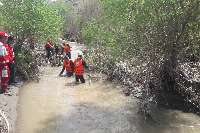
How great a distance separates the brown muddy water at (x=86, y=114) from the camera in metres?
14.0

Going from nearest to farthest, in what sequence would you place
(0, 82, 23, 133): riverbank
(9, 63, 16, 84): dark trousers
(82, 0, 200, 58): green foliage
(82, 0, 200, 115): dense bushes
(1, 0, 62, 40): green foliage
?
(0, 82, 23, 133): riverbank < (82, 0, 200, 58): green foliage < (82, 0, 200, 115): dense bushes < (9, 63, 16, 84): dark trousers < (1, 0, 62, 40): green foliage

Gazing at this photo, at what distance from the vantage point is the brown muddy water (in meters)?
14.0

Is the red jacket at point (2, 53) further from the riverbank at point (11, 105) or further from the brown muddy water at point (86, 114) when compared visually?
the brown muddy water at point (86, 114)

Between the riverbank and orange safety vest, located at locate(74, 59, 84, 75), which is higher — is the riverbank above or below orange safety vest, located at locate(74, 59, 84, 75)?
below

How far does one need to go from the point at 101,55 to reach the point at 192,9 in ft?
25.7

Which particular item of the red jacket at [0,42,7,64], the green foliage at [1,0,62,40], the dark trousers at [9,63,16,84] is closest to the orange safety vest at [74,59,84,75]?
the green foliage at [1,0,62,40]

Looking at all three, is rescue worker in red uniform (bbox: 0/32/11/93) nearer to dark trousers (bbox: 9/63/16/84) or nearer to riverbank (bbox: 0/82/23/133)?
riverbank (bbox: 0/82/23/133)

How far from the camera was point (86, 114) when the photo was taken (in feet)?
51.0

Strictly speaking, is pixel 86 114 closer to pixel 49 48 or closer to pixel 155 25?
pixel 155 25

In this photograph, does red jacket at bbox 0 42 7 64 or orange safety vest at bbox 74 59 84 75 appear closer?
red jacket at bbox 0 42 7 64

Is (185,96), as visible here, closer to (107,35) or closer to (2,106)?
(107,35)

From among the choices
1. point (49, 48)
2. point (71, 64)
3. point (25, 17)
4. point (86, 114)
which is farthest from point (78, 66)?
point (49, 48)

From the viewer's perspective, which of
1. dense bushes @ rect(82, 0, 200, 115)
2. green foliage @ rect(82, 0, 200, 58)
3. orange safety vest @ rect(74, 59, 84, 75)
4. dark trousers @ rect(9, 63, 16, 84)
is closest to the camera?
green foliage @ rect(82, 0, 200, 58)

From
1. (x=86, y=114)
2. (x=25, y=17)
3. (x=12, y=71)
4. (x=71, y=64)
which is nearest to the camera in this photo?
(x=86, y=114)
